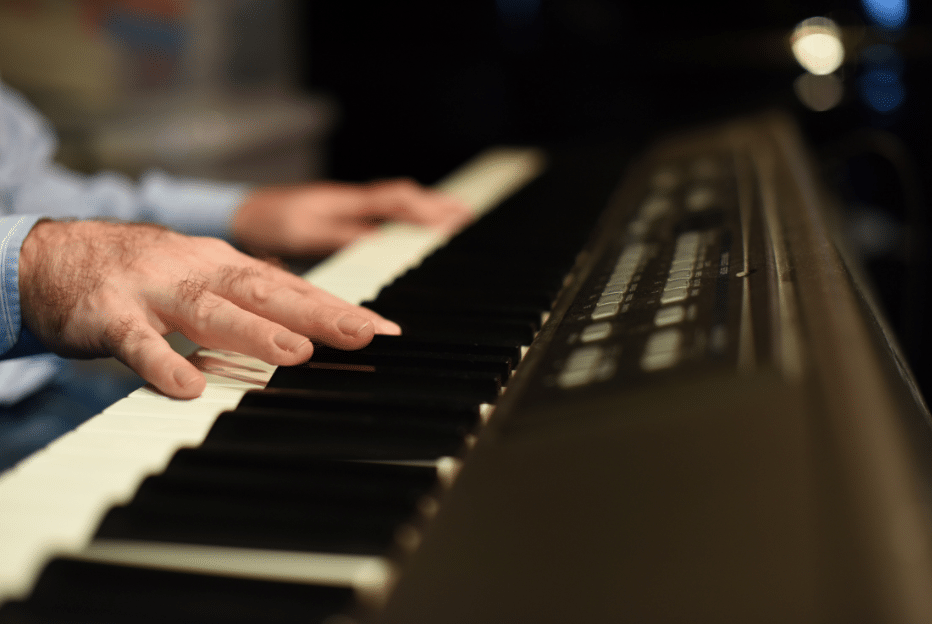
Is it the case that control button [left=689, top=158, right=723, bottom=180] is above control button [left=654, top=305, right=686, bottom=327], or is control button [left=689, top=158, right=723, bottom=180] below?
above

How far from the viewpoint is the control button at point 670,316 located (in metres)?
0.55

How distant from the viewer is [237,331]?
62 centimetres

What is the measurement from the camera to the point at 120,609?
1.14 ft

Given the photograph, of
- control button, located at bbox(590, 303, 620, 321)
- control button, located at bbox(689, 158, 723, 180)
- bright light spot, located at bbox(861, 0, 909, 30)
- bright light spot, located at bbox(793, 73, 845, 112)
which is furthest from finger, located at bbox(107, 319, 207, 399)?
bright light spot, located at bbox(861, 0, 909, 30)

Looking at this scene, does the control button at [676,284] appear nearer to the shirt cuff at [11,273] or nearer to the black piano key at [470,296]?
the black piano key at [470,296]

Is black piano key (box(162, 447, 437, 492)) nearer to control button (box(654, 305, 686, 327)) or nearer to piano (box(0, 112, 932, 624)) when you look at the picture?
piano (box(0, 112, 932, 624))

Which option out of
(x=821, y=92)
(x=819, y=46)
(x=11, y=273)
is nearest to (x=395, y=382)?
(x=11, y=273)

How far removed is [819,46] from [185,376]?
5.62 feet

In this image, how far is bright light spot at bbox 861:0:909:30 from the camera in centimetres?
212

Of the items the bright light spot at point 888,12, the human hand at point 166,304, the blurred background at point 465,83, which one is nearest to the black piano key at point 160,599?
the human hand at point 166,304

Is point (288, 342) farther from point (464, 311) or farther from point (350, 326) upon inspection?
point (464, 311)

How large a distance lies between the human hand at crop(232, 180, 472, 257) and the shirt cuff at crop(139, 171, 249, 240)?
0.04m

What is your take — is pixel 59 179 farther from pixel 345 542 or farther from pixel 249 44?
pixel 249 44

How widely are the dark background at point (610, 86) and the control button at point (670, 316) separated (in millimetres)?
1174
